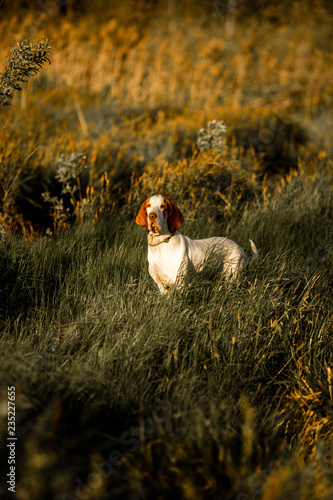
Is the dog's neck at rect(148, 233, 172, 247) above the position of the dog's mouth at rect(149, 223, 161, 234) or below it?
below

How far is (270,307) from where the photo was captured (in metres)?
2.43

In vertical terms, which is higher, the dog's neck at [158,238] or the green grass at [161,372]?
the dog's neck at [158,238]

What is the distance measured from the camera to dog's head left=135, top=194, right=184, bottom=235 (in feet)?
7.94

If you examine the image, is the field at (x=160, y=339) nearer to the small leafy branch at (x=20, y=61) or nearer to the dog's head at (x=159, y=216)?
the dog's head at (x=159, y=216)

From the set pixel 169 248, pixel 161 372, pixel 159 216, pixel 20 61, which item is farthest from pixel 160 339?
pixel 20 61

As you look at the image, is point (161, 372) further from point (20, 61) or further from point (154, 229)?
point (20, 61)

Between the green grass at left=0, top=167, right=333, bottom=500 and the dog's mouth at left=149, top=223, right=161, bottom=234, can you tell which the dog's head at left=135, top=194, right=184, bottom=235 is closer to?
the dog's mouth at left=149, top=223, right=161, bottom=234

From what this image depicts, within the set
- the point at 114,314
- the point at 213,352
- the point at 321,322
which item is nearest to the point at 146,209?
the point at 114,314

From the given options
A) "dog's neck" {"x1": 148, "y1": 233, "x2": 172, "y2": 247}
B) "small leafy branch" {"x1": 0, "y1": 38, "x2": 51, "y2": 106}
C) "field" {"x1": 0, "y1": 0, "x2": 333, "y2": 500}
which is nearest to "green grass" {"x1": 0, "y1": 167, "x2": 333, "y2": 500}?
"field" {"x1": 0, "y1": 0, "x2": 333, "y2": 500}

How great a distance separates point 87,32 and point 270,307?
746cm

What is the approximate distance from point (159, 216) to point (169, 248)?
0.76ft

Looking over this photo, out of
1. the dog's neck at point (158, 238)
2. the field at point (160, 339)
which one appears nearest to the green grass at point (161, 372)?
the field at point (160, 339)

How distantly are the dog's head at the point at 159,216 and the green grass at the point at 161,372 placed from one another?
39 cm

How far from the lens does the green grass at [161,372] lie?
143cm
